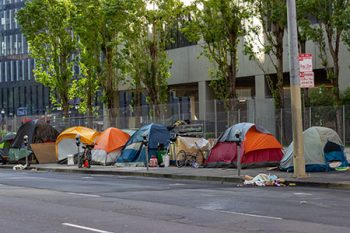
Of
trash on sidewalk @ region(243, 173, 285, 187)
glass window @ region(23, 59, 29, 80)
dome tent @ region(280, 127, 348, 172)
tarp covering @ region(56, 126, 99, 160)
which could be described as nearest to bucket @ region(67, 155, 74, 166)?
tarp covering @ region(56, 126, 99, 160)

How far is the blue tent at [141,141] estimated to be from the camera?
2744 centimetres

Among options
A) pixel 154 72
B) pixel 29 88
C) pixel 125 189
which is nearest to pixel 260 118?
pixel 154 72

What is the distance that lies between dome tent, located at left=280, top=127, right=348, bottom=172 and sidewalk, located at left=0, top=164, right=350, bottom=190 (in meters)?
0.52

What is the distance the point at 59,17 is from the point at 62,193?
30.2 metres

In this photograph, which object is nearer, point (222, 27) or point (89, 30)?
point (222, 27)

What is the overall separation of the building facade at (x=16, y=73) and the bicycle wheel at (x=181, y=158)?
66214mm

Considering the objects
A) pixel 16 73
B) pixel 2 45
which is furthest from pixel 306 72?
pixel 2 45

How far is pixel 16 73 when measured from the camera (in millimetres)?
93812

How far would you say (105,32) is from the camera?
132 feet

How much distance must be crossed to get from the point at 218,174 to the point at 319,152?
3.62m

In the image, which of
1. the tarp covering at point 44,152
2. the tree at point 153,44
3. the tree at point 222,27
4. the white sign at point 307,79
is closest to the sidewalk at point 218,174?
the white sign at point 307,79

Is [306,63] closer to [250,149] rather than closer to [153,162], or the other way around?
[250,149]

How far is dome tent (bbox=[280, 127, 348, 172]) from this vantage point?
20.7 meters

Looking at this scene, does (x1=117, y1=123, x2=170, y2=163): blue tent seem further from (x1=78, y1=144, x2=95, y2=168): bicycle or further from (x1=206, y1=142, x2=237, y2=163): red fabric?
(x1=206, y1=142, x2=237, y2=163): red fabric
